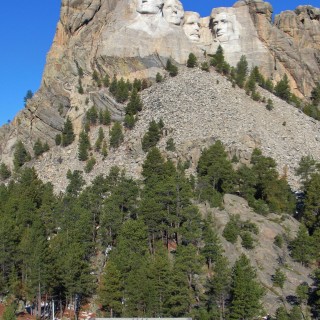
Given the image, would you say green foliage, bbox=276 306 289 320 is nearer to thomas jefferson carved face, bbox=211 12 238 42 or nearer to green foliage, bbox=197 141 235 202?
green foliage, bbox=197 141 235 202

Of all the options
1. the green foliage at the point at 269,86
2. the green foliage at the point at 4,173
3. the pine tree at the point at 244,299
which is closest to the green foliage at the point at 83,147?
the green foliage at the point at 4,173

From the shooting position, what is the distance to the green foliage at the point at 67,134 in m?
106

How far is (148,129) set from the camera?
3782 inches

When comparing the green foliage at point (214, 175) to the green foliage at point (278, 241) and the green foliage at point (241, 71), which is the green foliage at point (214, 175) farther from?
the green foliage at point (241, 71)

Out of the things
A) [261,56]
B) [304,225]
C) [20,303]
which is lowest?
[20,303]

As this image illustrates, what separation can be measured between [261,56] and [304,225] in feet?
227

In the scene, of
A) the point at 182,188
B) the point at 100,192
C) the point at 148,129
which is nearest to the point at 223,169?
the point at 182,188

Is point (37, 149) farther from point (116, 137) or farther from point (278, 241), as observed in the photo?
point (278, 241)

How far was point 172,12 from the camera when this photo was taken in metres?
126

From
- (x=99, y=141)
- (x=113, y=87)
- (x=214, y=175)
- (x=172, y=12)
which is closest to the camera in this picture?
(x=214, y=175)

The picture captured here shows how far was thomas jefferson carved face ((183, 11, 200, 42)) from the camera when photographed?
427 feet

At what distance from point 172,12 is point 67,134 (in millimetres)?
41692

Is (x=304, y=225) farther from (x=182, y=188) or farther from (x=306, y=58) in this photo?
(x=306, y=58)

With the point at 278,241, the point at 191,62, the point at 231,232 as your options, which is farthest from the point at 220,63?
the point at 231,232
